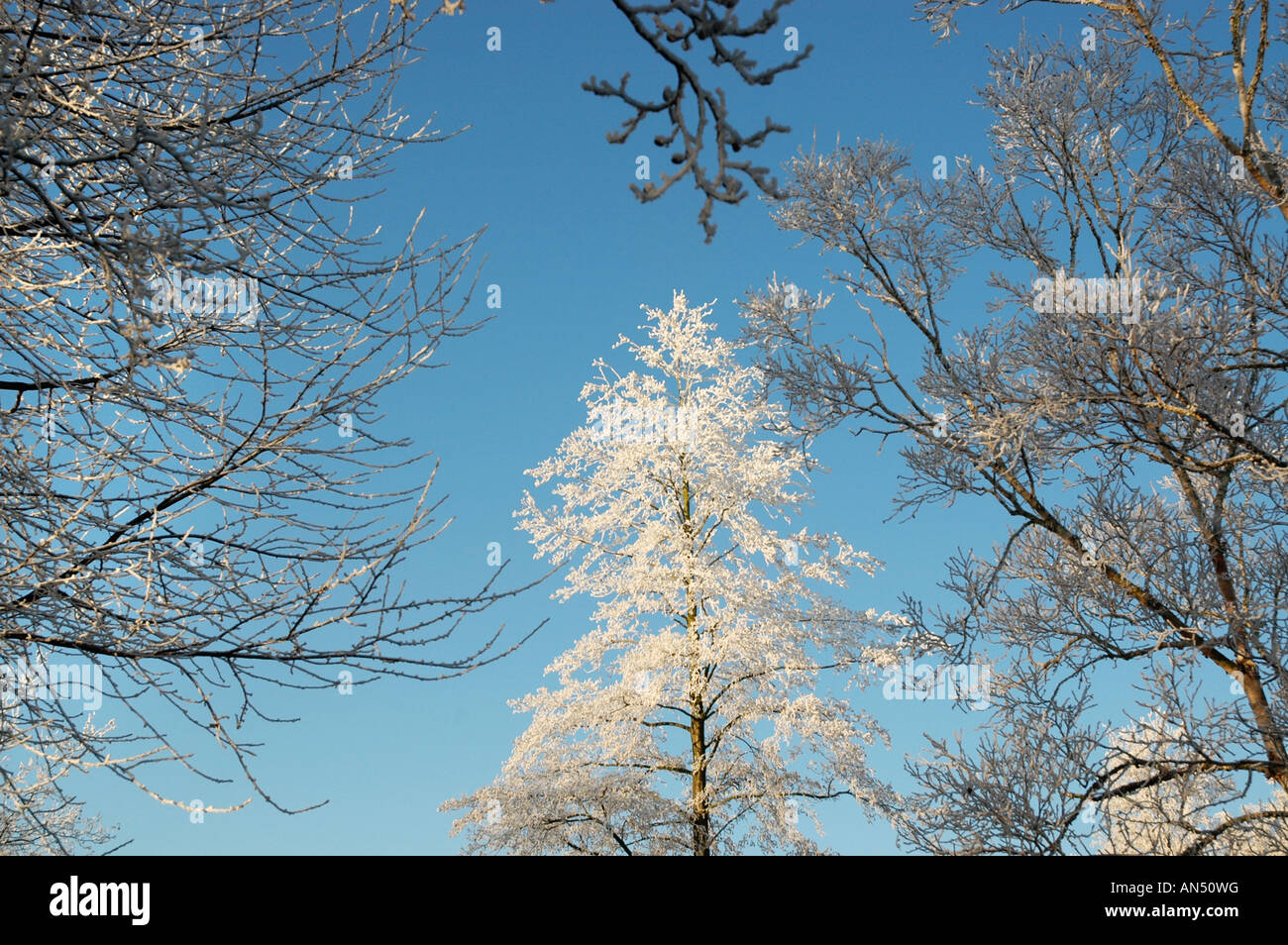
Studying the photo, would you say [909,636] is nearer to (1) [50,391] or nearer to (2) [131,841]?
(2) [131,841]

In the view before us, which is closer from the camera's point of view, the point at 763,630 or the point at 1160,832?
the point at 1160,832

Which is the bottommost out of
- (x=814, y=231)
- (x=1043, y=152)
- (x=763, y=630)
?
(x=763, y=630)

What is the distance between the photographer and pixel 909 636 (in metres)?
7.29

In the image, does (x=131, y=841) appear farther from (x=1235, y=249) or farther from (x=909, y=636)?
(x=1235, y=249)

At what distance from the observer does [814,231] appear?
7871mm

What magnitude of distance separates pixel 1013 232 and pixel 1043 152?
70 centimetres
